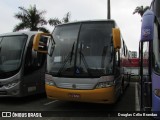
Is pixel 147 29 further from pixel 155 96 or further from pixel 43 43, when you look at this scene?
pixel 43 43

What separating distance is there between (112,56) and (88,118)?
6.56 ft

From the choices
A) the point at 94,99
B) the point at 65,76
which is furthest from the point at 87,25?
the point at 94,99

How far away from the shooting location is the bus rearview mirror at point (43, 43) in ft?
32.6

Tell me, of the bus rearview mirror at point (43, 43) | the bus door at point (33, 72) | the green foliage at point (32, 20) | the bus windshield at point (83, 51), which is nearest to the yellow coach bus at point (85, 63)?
the bus windshield at point (83, 51)

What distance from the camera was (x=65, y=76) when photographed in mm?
9406

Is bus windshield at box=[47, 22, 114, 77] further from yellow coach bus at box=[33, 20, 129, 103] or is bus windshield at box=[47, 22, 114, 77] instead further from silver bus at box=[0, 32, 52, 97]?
silver bus at box=[0, 32, 52, 97]

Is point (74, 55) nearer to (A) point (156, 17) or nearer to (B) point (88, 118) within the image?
(B) point (88, 118)

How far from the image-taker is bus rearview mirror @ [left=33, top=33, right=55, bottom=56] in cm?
992

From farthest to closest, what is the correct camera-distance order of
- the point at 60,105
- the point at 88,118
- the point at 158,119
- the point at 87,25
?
the point at 60,105 < the point at 87,25 < the point at 88,118 < the point at 158,119

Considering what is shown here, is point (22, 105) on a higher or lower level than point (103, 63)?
lower

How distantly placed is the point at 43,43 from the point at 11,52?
188 cm

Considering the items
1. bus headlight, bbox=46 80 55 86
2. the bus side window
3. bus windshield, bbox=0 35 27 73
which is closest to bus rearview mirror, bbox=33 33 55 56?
bus headlight, bbox=46 80 55 86

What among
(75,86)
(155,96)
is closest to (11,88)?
(75,86)

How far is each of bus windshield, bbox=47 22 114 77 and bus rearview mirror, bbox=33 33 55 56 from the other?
203 mm
